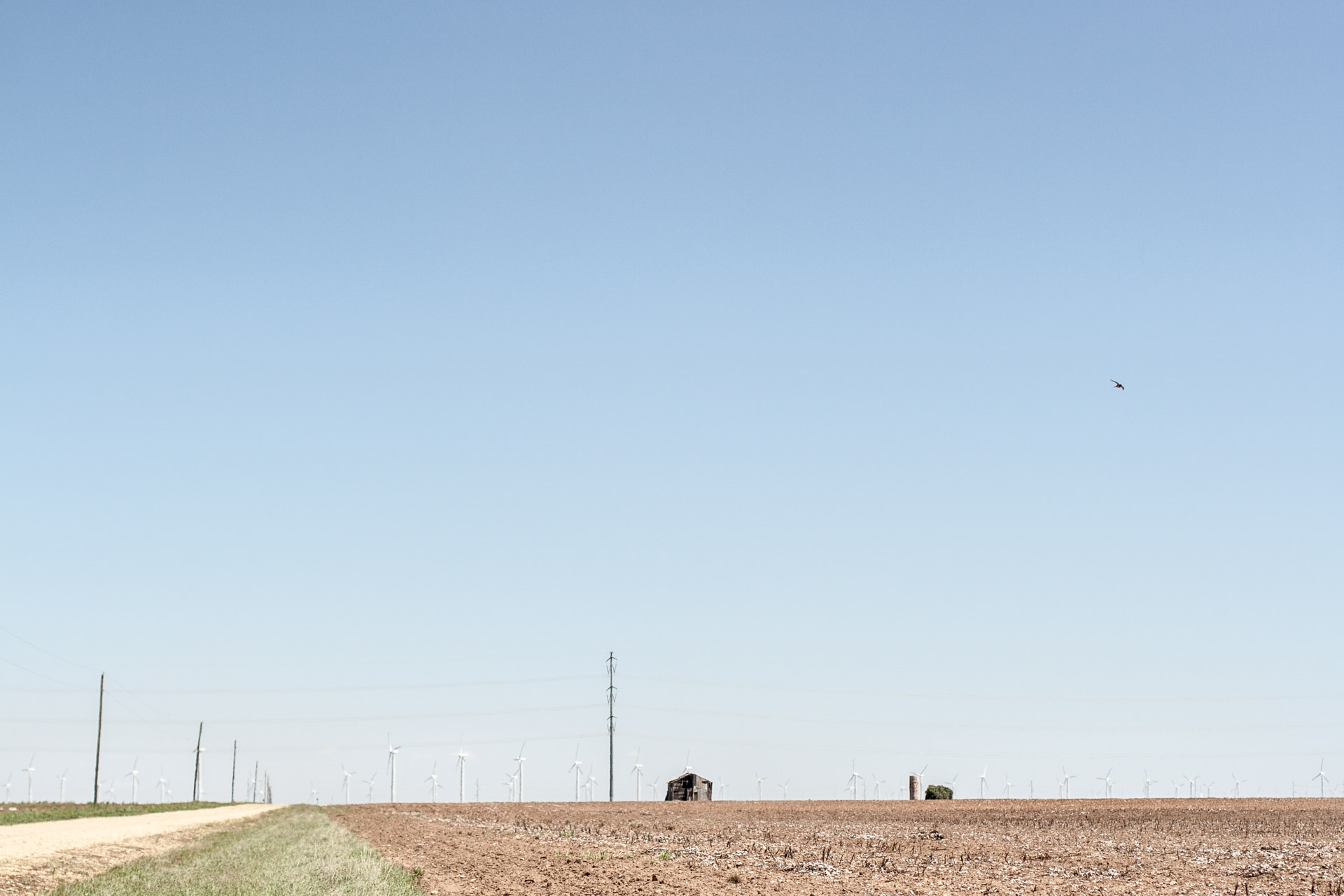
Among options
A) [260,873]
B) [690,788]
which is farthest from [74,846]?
[690,788]

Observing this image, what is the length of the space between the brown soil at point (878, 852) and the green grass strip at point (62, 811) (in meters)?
20.9

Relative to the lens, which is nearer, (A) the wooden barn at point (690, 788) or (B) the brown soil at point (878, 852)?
(B) the brown soil at point (878, 852)

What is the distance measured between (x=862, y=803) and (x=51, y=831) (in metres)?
75.3

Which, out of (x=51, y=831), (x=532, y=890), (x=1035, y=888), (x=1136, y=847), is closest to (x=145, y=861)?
(x=532, y=890)

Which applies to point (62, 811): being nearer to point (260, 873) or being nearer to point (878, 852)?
point (260, 873)

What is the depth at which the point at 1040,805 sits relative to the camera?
97.3 metres

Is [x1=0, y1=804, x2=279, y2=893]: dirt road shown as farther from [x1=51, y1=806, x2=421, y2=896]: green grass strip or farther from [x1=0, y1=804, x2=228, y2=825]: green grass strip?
[x1=0, y1=804, x2=228, y2=825]: green grass strip

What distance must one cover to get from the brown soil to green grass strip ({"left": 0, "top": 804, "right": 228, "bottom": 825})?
2093 centimetres

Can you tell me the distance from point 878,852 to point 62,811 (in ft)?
248

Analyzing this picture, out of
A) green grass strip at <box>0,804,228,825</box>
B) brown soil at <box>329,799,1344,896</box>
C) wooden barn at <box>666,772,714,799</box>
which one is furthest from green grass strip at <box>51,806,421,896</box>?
wooden barn at <box>666,772,714,799</box>

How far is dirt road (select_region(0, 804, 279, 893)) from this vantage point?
32875 mm

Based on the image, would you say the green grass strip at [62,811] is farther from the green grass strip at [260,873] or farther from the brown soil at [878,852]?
the green grass strip at [260,873]

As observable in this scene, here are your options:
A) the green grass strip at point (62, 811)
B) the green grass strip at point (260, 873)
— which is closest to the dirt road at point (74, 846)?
the green grass strip at point (260, 873)

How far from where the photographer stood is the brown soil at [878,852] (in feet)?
96.4
